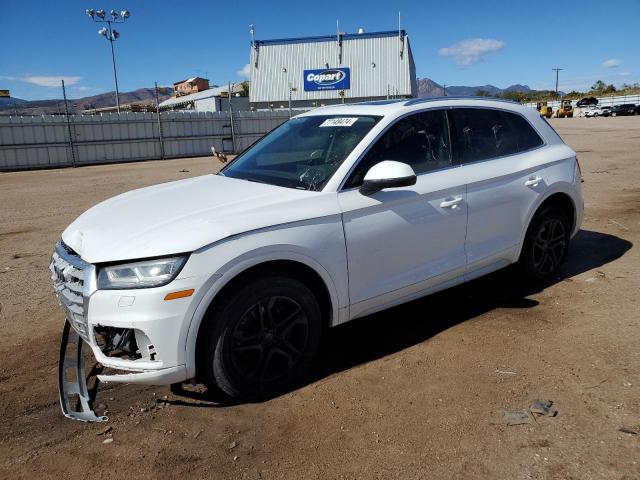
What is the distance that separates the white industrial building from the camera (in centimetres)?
3725

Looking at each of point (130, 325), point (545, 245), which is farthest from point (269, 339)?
point (545, 245)

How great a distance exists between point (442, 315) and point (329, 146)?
5.70 ft

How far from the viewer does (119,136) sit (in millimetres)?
22234

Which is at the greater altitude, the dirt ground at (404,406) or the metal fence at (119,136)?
the metal fence at (119,136)

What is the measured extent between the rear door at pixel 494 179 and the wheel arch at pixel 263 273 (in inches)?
51.7

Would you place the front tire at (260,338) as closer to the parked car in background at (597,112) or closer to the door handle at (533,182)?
the door handle at (533,182)

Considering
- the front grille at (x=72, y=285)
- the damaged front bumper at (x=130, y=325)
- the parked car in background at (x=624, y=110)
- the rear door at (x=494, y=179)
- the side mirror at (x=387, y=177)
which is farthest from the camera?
the parked car in background at (x=624, y=110)

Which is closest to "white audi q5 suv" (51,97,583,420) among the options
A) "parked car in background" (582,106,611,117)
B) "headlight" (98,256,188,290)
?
"headlight" (98,256,188,290)

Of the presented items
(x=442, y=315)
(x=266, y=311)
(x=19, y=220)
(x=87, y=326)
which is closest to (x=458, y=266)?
(x=442, y=315)

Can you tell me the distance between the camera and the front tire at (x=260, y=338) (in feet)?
9.56

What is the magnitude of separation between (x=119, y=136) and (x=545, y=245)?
20.9 meters

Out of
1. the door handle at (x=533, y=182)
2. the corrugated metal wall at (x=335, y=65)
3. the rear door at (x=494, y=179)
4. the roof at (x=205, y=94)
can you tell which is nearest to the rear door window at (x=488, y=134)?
the rear door at (x=494, y=179)

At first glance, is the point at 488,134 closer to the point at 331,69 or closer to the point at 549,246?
the point at 549,246

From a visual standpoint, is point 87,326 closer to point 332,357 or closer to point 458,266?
point 332,357
